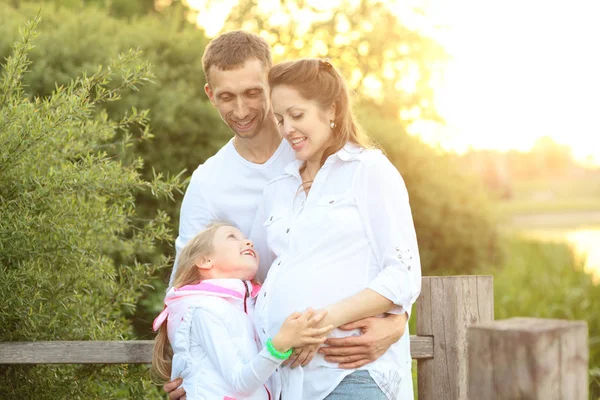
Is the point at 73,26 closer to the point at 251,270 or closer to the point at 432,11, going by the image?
the point at 251,270

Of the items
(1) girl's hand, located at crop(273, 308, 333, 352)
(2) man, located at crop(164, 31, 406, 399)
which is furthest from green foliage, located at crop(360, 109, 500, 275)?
(1) girl's hand, located at crop(273, 308, 333, 352)

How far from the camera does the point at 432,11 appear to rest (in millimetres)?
13344

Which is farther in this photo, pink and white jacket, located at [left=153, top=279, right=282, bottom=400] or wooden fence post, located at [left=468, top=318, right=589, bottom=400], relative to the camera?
pink and white jacket, located at [left=153, top=279, right=282, bottom=400]

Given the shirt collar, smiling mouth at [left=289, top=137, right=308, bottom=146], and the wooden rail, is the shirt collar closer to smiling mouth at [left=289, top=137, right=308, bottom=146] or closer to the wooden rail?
smiling mouth at [left=289, top=137, right=308, bottom=146]

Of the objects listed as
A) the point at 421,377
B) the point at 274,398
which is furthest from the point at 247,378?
the point at 421,377

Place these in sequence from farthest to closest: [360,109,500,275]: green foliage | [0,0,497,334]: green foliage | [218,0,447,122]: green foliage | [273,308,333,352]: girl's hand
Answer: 1. [218,0,447,122]: green foliage
2. [360,109,500,275]: green foliage
3. [0,0,497,334]: green foliage
4. [273,308,333,352]: girl's hand

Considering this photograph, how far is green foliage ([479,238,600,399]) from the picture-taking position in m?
8.20

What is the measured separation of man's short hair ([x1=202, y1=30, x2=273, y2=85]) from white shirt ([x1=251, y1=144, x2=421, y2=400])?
784 mm

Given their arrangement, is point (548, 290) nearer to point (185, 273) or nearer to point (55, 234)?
point (55, 234)

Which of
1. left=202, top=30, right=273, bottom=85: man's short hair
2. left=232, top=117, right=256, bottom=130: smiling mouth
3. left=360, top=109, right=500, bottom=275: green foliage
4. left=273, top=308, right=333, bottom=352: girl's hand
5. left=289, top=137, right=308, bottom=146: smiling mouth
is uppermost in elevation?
left=202, top=30, right=273, bottom=85: man's short hair

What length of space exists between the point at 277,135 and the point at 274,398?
1160 mm

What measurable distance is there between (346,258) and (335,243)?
0.06m

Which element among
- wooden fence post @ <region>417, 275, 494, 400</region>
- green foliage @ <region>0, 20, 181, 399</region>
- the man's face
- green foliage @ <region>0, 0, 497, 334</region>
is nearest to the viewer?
wooden fence post @ <region>417, 275, 494, 400</region>

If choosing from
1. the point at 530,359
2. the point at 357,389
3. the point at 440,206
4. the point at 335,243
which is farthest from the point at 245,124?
the point at 440,206
